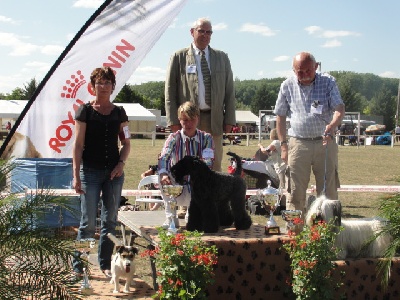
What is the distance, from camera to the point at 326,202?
11.2ft

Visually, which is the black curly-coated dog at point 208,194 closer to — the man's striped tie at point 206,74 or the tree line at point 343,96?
the man's striped tie at point 206,74

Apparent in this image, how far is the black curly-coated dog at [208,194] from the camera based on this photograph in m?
3.42

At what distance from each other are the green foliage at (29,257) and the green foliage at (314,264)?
3.91 feet

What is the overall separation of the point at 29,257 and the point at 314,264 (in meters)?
1.40

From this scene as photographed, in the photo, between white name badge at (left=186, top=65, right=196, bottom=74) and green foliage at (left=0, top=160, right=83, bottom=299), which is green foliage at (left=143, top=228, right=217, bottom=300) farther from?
white name badge at (left=186, top=65, right=196, bottom=74)

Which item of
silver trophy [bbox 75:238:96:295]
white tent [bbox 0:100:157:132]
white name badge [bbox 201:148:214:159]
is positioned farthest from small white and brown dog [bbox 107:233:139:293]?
white tent [bbox 0:100:157:132]

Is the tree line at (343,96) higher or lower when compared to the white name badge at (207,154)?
higher

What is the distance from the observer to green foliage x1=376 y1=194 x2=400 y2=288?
328 centimetres

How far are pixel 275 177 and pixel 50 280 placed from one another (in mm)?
5085

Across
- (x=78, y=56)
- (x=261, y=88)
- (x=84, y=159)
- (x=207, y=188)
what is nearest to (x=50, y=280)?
(x=207, y=188)

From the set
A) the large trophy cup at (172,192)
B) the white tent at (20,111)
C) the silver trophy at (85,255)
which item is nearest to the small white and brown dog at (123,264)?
the silver trophy at (85,255)

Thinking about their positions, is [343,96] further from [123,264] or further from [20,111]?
[123,264]

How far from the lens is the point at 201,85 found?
476 cm

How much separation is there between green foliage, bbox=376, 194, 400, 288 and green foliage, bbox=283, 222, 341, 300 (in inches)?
13.4
